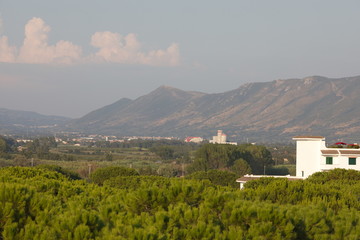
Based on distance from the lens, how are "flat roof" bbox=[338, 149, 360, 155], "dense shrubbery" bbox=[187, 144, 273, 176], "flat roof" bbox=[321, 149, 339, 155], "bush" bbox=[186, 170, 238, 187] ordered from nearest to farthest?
1. "flat roof" bbox=[338, 149, 360, 155]
2. "flat roof" bbox=[321, 149, 339, 155]
3. "bush" bbox=[186, 170, 238, 187]
4. "dense shrubbery" bbox=[187, 144, 273, 176]

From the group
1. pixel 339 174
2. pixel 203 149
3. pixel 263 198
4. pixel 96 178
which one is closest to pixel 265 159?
pixel 203 149

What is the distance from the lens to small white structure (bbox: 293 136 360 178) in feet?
183

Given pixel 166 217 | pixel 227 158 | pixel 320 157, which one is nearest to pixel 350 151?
pixel 320 157

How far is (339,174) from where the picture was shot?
42.8 m

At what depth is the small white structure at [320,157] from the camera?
5588 centimetres

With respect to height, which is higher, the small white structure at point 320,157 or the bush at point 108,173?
the small white structure at point 320,157

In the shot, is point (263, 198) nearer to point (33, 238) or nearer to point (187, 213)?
point (187, 213)

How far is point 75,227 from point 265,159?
3431 inches

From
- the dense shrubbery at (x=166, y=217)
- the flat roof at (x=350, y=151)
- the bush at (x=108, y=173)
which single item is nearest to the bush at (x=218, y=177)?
the bush at (x=108, y=173)

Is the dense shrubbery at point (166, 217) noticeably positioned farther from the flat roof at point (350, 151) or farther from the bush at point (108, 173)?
the flat roof at point (350, 151)

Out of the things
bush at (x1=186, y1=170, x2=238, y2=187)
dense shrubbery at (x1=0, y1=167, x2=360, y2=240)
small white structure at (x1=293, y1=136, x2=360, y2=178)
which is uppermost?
small white structure at (x1=293, y1=136, x2=360, y2=178)

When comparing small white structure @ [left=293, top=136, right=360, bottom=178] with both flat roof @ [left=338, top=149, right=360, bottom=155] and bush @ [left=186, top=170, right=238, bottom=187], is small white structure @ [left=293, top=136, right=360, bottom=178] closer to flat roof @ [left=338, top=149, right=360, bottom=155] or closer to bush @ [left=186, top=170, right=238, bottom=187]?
flat roof @ [left=338, top=149, right=360, bottom=155]

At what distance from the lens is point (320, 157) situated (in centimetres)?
5703

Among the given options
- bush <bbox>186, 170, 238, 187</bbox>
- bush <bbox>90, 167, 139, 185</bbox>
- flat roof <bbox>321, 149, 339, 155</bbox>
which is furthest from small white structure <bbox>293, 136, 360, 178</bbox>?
bush <bbox>90, 167, 139, 185</bbox>
